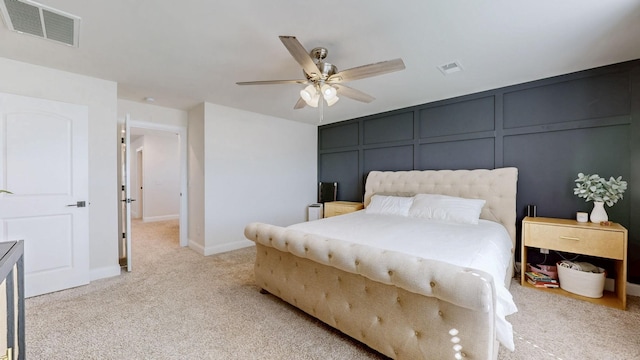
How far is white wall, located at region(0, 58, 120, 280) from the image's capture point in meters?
2.86

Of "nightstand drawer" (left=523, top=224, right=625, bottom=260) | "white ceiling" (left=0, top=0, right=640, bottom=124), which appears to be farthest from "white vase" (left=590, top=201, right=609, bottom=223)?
"white ceiling" (left=0, top=0, right=640, bottom=124)

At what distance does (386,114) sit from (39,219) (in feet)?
15.7

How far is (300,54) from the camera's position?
184 centimetres

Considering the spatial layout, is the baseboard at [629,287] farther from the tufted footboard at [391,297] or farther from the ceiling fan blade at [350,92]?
the ceiling fan blade at [350,92]

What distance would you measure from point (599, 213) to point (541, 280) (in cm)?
89

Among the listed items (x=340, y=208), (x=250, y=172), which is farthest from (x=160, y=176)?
(x=340, y=208)

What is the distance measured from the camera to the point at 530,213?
308cm

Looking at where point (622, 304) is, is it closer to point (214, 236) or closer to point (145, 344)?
point (145, 344)

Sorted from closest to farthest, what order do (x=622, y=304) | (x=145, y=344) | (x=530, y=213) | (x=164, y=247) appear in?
(x=145, y=344), (x=622, y=304), (x=530, y=213), (x=164, y=247)

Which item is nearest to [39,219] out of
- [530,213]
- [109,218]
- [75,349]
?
[109,218]

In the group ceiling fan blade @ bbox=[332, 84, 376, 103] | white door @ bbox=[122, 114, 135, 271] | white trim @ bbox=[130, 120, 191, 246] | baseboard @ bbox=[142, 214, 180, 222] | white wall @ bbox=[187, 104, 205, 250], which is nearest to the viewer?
ceiling fan blade @ bbox=[332, 84, 376, 103]

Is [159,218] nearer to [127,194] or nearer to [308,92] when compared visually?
[127,194]

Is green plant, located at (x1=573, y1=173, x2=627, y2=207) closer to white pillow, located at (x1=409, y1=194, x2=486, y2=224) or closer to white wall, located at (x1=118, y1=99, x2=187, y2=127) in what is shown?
white pillow, located at (x1=409, y1=194, x2=486, y2=224)

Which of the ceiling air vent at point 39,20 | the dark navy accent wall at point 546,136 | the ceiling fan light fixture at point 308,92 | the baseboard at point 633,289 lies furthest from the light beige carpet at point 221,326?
the ceiling air vent at point 39,20
